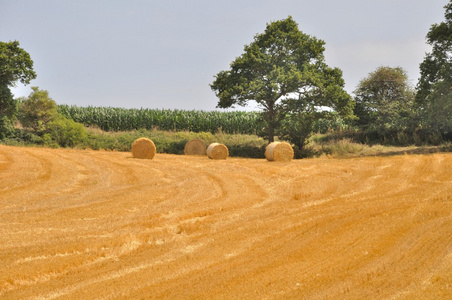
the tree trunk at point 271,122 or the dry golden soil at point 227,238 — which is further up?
the tree trunk at point 271,122

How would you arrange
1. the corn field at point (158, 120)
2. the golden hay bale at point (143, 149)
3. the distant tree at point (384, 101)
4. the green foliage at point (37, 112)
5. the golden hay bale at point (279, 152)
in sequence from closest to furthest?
the golden hay bale at point (279, 152)
the golden hay bale at point (143, 149)
the green foliage at point (37, 112)
the distant tree at point (384, 101)
the corn field at point (158, 120)

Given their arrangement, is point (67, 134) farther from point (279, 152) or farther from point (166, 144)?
point (279, 152)

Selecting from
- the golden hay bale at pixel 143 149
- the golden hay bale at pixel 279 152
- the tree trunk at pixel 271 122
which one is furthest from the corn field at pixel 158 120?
the golden hay bale at pixel 279 152

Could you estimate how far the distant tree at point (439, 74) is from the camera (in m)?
27.8

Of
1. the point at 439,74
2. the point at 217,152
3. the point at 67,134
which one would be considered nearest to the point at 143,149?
the point at 217,152

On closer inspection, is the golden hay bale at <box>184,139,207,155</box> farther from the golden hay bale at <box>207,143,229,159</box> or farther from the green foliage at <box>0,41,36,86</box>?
the green foliage at <box>0,41,36,86</box>

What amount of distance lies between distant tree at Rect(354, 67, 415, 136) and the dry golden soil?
25967 millimetres

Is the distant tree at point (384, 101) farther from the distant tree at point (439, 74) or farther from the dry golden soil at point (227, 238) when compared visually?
the dry golden soil at point (227, 238)

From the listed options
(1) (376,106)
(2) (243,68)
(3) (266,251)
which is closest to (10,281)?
(3) (266,251)

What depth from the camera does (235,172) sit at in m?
15.9

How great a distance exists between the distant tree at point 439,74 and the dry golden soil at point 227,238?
16.1 metres

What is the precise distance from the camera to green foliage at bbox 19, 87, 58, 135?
33500 mm

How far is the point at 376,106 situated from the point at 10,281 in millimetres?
38165

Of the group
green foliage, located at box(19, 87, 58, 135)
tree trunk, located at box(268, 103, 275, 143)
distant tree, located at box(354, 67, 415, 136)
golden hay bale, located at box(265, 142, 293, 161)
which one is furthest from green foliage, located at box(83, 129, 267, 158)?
distant tree, located at box(354, 67, 415, 136)
